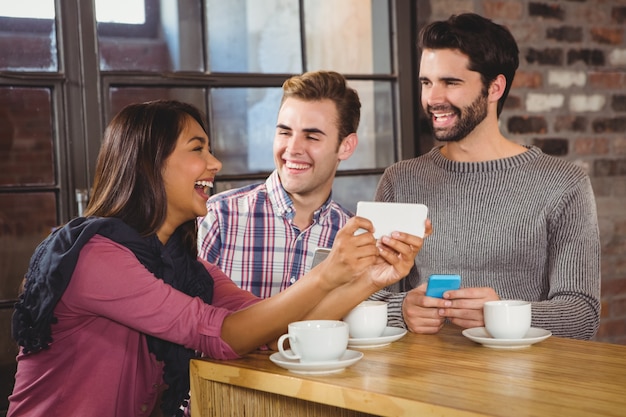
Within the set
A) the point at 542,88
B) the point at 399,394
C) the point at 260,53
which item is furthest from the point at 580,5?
the point at 399,394

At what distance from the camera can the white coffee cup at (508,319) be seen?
1.65 metres

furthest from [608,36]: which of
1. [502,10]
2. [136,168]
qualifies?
[136,168]

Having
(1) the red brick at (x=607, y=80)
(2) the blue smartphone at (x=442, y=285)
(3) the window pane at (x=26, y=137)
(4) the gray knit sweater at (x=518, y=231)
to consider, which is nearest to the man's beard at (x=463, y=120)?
(4) the gray knit sweater at (x=518, y=231)

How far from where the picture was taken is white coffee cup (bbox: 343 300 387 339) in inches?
68.2

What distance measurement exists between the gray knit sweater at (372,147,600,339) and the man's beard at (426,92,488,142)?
0.08 metres

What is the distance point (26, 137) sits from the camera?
2.63 m

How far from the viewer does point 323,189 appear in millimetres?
2637

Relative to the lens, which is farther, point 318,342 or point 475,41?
point 475,41

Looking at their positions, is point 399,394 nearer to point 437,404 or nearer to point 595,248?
point 437,404

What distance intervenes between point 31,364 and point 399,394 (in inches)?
32.9

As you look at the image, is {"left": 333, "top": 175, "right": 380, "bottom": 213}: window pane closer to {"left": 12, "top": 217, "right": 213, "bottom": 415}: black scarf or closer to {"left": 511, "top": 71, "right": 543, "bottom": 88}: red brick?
{"left": 511, "top": 71, "right": 543, "bottom": 88}: red brick

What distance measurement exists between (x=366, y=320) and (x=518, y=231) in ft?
2.34

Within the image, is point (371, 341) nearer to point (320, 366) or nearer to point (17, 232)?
point (320, 366)

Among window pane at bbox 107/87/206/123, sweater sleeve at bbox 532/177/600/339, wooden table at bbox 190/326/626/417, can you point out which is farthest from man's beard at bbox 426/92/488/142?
window pane at bbox 107/87/206/123
